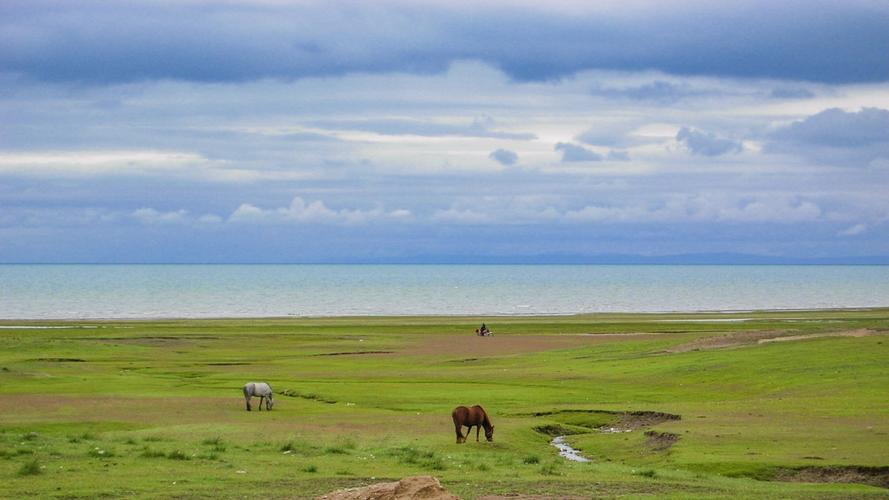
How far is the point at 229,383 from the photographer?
184 feet

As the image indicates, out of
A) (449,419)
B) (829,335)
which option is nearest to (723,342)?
(829,335)

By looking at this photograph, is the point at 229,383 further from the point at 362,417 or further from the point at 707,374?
the point at 707,374

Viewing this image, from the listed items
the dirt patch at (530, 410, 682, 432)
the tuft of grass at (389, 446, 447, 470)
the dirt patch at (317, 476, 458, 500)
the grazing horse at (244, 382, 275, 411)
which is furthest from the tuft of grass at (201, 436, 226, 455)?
the dirt patch at (530, 410, 682, 432)

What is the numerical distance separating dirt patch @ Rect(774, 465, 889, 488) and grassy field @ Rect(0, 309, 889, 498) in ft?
0.23

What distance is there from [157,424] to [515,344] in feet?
171

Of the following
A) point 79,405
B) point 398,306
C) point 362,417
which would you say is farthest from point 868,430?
point 398,306

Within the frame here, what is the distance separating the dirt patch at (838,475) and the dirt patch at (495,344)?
156 feet

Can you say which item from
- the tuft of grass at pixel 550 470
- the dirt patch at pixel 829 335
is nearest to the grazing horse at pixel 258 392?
the tuft of grass at pixel 550 470

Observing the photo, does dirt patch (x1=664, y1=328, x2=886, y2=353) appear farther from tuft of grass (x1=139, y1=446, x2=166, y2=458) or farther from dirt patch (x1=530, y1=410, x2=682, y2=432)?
tuft of grass (x1=139, y1=446, x2=166, y2=458)

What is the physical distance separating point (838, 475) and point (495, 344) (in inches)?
2385

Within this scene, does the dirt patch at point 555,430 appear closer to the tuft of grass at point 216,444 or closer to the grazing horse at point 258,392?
the grazing horse at point 258,392

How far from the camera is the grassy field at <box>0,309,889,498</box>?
24781mm

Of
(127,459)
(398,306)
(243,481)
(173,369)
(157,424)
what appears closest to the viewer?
(243,481)

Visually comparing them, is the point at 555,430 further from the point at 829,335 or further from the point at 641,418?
the point at 829,335
